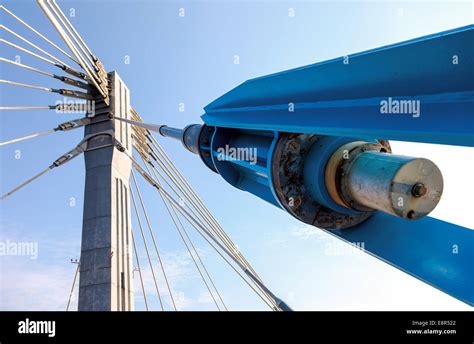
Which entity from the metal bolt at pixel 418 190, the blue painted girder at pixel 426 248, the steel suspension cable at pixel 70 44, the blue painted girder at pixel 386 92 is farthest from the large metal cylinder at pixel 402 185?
the steel suspension cable at pixel 70 44

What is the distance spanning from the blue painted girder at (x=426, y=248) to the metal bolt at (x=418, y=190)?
1.21m

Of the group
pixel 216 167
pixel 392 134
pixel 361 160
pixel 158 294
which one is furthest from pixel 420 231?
pixel 158 294

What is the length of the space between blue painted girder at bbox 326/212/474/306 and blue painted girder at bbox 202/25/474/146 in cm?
136

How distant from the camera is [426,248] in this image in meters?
3.64

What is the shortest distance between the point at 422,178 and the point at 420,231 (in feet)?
4.05

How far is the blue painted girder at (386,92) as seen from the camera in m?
2.28

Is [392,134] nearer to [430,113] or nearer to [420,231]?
[430,113]

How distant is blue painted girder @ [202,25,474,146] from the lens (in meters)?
2.28

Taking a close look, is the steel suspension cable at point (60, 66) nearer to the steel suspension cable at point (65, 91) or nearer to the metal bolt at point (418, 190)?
the steel suspension cable at point (65, 91)

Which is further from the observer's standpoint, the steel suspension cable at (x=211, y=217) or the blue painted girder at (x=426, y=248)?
the steel suspension cable at (x=211, y=217)

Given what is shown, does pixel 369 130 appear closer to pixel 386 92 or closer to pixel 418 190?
pixel 386 92

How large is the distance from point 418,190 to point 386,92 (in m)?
0.78

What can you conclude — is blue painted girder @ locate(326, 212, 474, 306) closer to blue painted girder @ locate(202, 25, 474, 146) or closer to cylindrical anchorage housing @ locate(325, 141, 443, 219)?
cylindrical anchorage housing @ locate(325, 141, 443, 219)

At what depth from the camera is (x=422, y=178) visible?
9.04 ft
